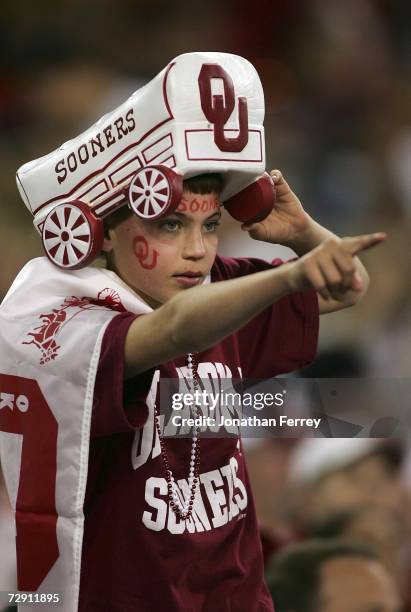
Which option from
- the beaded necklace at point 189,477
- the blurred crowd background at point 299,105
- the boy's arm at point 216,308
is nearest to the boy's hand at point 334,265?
the boy's arm at point 216,308

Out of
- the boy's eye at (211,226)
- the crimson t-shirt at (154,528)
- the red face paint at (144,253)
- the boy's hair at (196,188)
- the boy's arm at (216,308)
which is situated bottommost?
the crimson t-shirt at (154,528)

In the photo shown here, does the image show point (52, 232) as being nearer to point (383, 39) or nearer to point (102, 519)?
point (102, 519)

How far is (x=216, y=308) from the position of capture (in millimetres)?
875

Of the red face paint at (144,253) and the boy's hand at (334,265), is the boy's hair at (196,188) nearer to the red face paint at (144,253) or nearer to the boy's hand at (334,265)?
the red face paint at (144,253)

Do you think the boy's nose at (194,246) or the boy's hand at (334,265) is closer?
the boy's hand at (334,265)

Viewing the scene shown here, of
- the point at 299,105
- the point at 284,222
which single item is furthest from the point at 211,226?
the point at 299,105

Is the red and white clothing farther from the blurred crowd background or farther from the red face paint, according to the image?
the blurred crowd background

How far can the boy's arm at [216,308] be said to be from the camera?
2.63ft

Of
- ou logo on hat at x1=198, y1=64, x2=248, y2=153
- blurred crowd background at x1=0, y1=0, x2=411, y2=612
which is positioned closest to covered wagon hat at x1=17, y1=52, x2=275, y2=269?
ou logo on hat at x1=198, y1=64, x2=248, y2=153

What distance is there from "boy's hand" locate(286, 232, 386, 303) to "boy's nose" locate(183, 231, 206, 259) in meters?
0.22

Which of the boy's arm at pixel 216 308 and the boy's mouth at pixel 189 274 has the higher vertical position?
the boy's mouth at pixel 189 274

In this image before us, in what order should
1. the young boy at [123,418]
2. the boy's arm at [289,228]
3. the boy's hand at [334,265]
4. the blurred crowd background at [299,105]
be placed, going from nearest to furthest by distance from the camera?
the boy's hand at [334,265], the young boy at [123,418], the boy's arm at [289,228], the blurred crowd background at [299,105]

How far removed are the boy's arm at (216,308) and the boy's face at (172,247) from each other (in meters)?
0.09

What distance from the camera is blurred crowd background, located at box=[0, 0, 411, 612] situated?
6.46ft
